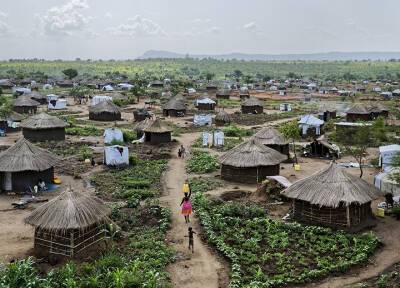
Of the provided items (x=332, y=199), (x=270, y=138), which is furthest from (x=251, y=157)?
(x=332, y=199)

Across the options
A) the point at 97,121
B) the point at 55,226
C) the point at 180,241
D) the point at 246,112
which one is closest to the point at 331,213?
the point at 180,241

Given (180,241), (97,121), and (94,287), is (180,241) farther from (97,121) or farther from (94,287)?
(97,121)

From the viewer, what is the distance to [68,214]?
17.9 meters

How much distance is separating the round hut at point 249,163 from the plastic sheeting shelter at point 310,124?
18.0 m

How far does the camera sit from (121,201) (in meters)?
25.5

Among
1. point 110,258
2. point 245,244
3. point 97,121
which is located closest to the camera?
point 110,258

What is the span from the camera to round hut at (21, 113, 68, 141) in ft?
143

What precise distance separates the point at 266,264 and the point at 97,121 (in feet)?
142

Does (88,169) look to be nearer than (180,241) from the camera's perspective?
No

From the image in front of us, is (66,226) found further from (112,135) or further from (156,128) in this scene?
(156,128)

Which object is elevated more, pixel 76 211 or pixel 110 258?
pixel 76 211

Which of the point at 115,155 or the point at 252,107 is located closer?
the point at 115,155

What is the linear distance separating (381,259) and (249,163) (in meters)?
11.9

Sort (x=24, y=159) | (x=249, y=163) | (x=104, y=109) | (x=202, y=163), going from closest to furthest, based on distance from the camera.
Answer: (x=24, y=159), (x=249, y=163), (x=202, y=163), (x=104, y=109)
